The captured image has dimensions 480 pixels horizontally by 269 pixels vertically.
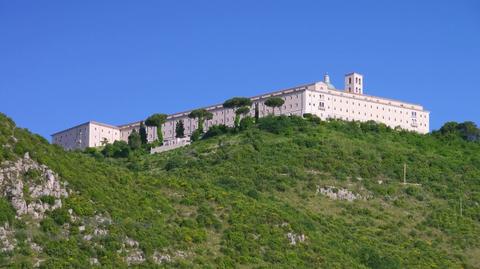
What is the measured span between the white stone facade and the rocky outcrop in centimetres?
7394

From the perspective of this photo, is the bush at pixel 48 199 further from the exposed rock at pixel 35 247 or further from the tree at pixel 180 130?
the tree at pixel 180 130

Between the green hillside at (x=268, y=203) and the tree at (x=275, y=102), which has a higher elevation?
the tree at (x=275, y=102)

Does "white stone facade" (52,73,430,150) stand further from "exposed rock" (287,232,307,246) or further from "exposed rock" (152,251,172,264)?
"exposed rock" (152,251,172,264)

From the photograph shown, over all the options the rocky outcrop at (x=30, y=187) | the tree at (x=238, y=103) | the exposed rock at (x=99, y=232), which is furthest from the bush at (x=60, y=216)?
the tree at (x=238, y=103)

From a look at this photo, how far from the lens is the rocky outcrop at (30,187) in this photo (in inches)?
2384

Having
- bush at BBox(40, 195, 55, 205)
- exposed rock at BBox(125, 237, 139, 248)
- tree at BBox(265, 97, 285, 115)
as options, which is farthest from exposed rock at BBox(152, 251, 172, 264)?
tree at BBox(265, 97, 285, 115)

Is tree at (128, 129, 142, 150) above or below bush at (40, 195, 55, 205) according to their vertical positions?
above

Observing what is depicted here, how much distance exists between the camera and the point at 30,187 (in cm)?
6188

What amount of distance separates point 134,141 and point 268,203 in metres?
53.3

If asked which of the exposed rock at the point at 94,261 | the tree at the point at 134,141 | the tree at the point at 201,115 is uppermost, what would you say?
the tree at the point at 201,115

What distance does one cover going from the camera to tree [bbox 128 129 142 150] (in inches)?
5468

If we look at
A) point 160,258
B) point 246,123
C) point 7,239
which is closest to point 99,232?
point 160,258

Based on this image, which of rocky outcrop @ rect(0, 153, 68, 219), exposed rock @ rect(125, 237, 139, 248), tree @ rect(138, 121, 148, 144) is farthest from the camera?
tree @ rect(138, 121, 148, 144)

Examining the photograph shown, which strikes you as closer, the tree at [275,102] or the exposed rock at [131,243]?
the exposed rock at [131,243]
